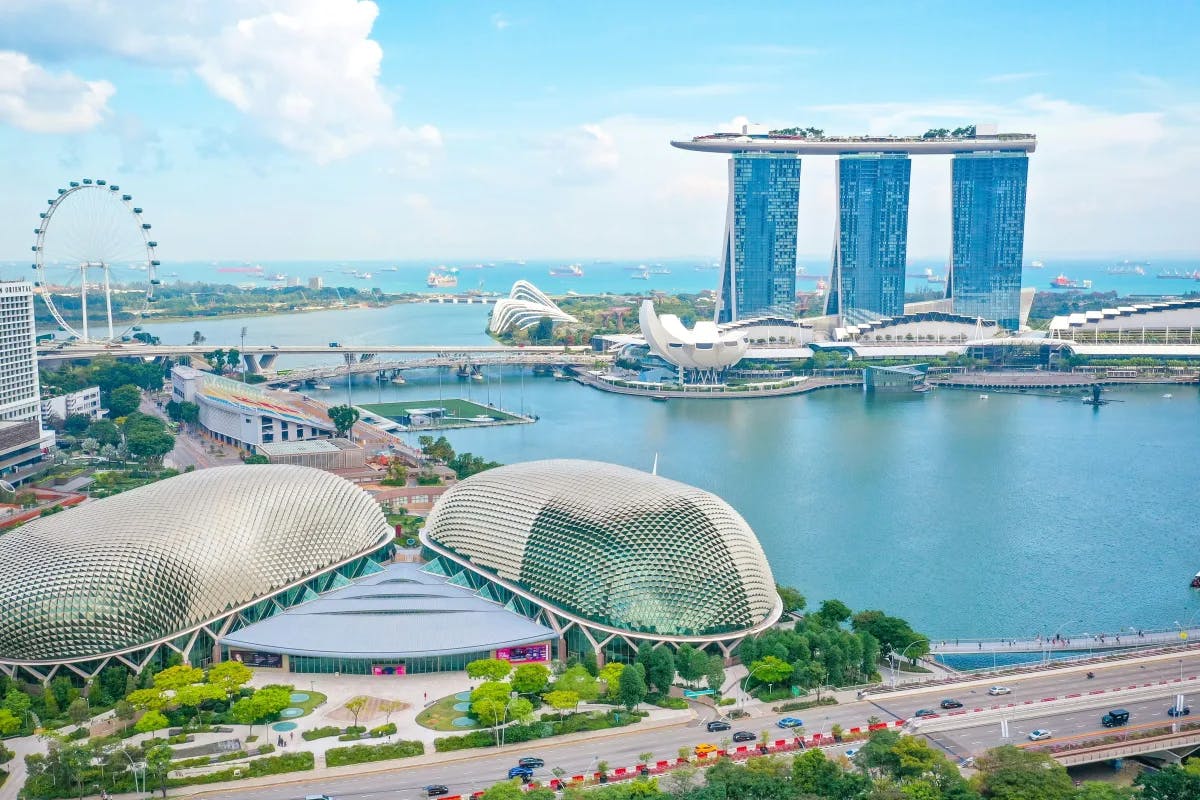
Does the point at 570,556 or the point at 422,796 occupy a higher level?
the point at 570,556

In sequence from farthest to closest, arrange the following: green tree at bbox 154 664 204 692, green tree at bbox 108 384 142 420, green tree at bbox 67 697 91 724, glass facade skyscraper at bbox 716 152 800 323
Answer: glass facade skyscraper at bbox 716 152 800 323 → green tree at bbox 108 384 142 420 → green tree at bbox 154 664 204 692 → green tree at bbox 67 697 91 724

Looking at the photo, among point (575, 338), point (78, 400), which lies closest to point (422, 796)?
point (78, 400)

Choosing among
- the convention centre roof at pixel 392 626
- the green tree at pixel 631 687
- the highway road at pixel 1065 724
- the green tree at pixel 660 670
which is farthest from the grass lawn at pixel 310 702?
the highway road at pixel 1065 724

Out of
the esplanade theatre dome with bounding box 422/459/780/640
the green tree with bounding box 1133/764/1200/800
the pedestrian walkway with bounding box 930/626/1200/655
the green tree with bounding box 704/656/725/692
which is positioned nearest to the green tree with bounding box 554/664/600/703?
the esplanade theatre dome with bounding box 422/459/780/640

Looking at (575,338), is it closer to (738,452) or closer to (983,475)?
(738,452)

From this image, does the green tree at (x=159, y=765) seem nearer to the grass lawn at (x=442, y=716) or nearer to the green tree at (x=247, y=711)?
the green tree at (x=247, y=711)

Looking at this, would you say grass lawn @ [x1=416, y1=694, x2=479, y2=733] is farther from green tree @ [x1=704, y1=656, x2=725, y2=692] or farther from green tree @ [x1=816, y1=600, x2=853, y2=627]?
green tree @ [x1=816, y1=600, x2=853, y2=627]

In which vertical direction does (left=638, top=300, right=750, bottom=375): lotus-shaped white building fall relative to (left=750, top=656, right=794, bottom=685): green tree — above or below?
above

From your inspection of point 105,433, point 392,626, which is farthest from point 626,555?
point 105,433

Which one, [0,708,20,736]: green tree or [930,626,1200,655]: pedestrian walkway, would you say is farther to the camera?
[930,626,1200,655]: pedestrian walkway
